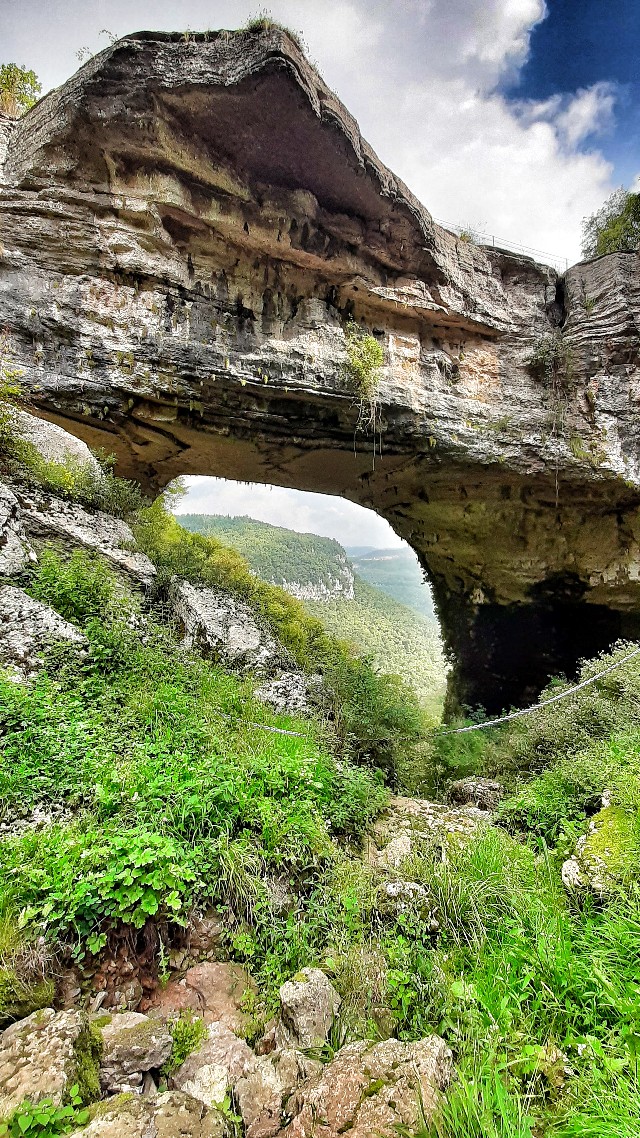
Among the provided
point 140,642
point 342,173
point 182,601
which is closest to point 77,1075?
point 140,642

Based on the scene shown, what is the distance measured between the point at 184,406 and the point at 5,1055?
6.38 m

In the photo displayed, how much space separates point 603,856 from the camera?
3.18 meters

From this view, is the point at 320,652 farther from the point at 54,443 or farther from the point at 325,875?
the point at 54,443

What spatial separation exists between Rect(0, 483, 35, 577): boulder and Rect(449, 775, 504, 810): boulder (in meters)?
5.79

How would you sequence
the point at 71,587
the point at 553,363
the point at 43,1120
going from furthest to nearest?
1. the point at 553,363
2. the point at 71,587
3. the point at 43,1120

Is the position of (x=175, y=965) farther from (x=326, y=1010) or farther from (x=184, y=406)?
(x=184, y=406)

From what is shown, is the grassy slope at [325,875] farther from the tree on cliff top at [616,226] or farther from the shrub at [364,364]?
the tree on cliff top at [616,226]

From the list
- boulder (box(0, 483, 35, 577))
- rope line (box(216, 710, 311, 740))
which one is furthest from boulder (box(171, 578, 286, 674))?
boulder (box(0, 483, 35, 577))

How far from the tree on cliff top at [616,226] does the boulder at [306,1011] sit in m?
10.6

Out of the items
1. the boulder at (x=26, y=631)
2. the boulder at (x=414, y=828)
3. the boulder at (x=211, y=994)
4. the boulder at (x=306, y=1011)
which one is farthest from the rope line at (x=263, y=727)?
the boulder at (x=306, y=1011)

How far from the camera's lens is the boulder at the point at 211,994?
2.52 metres

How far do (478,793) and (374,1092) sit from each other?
4.03m

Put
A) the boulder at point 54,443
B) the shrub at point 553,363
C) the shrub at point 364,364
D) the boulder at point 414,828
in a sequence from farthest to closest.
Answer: the shrub at point 553,363
the shrub at point 364,364
the boulder at point 54,443
the boulder at point 414,828

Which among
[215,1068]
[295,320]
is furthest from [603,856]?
[295,320]
